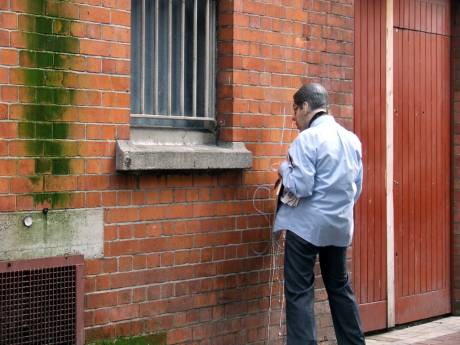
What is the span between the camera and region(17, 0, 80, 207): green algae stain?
504 centimetres

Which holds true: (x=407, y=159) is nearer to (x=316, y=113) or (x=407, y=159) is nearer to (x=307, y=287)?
(x=316, y=113)

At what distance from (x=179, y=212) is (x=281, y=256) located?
1089 mm

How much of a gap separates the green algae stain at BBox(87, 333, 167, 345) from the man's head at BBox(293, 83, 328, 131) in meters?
1.68

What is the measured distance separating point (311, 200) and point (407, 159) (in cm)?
269

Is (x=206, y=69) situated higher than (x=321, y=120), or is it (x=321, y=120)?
(x=206, y=69)

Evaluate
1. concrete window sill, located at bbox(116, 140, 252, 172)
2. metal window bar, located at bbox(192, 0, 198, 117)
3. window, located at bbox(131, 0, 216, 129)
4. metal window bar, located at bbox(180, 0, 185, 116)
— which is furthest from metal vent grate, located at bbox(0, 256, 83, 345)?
metal window bar, located at bbox(192, 0, 198, 117)

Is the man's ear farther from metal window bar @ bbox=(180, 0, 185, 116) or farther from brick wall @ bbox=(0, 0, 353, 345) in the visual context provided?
metal window bar @ bbox=(180, 0, 185, 116)

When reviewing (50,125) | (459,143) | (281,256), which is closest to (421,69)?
(459,143)

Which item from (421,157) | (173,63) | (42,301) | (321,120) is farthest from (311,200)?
(421,157)

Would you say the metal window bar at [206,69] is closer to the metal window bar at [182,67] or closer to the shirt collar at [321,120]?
the metal window bar at [182,67]

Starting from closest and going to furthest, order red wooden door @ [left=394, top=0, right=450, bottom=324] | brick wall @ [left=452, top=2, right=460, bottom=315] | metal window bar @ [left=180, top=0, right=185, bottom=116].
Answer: metal window bar @ [left=180, top=0, right=185, bottom=116]
red wooden door @ [left=394, top=0, right=450, bottom=324]
brick wall @ [left=452, top=2, right=460, bottom=315]

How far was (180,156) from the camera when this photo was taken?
5.77 m

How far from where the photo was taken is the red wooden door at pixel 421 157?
822cm

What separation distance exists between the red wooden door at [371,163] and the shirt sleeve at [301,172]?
1.94 m
